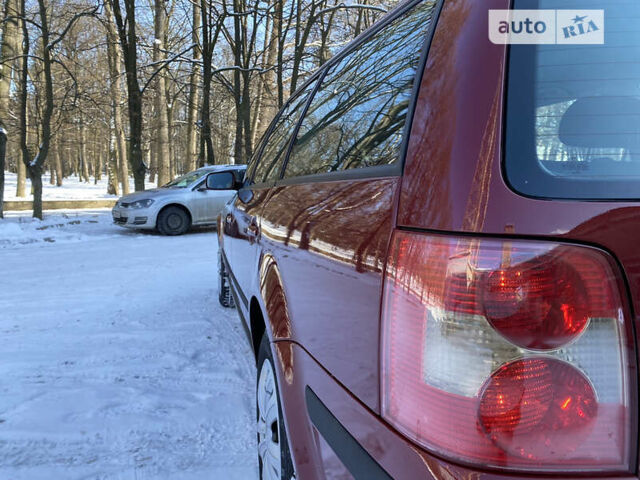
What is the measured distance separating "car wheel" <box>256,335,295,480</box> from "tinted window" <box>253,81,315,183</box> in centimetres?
93

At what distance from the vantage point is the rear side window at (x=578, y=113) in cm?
89

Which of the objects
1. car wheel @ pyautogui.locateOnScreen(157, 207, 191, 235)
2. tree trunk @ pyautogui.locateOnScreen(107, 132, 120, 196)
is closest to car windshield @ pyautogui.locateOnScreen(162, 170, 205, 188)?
car wheel @ pyautogui.locateOnScreen(157, 207, 191, 235)

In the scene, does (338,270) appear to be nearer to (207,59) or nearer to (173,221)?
(173,221)

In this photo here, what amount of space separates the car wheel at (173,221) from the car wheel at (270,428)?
8762 mm

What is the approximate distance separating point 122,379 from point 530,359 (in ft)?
9.52

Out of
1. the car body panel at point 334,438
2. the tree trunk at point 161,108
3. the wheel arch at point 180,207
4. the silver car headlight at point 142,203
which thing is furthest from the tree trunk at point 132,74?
the car body panel at point 334,438

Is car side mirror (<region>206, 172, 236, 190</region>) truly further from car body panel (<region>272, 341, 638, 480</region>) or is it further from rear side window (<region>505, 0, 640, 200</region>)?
rear side window (<region>505, 0, 640, 200</region>)

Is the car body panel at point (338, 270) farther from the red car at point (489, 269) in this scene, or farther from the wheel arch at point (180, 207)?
the wheel arch at point (180, 207)

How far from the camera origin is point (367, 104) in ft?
4.97

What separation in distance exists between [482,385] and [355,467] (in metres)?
0.38

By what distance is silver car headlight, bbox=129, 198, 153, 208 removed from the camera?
398 inches

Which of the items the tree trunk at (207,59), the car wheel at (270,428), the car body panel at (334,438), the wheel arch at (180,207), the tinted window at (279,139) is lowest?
the car wheel at (270,428)

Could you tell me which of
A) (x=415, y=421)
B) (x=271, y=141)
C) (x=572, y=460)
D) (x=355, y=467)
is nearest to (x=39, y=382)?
(x=271, y=141)

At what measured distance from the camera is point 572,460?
0.82 m
